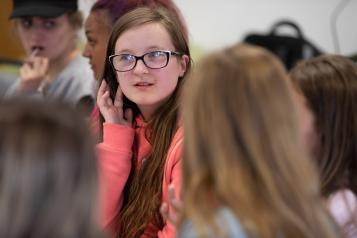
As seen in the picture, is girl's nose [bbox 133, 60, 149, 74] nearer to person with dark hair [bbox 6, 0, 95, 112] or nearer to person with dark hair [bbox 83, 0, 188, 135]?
person with dark hair [bbox 83, 0, 188, 135]

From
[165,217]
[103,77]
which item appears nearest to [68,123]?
[165,217]

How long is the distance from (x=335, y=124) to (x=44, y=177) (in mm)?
824

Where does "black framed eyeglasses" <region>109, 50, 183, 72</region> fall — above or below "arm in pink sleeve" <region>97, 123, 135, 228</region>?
above

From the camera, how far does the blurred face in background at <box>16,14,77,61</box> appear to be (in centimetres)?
277

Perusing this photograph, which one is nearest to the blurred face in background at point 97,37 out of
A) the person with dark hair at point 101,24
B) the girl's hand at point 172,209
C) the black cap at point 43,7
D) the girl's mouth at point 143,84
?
the person with dark hair at point 101,24

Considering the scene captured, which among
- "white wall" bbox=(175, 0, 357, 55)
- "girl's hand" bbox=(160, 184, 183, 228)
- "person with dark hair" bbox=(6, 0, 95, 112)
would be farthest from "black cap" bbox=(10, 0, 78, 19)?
"girl's hand" bbox=(160, 184, 183, 228)

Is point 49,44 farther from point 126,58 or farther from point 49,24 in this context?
point 126,58

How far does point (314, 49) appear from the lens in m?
3.16

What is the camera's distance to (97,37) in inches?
87.4

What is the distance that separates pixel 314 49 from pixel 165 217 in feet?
6.03

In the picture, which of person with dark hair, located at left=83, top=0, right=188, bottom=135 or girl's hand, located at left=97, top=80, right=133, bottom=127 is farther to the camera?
person with dark hair, located at left=83, top=0, right=188, bottom=135

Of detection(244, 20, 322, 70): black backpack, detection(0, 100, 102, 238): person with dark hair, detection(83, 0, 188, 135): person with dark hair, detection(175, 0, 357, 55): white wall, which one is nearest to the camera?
detection(0, 100, 102, 238): person with dark hair

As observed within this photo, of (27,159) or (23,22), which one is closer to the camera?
(27,159)

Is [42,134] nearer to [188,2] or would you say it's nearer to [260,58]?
[260,58]
